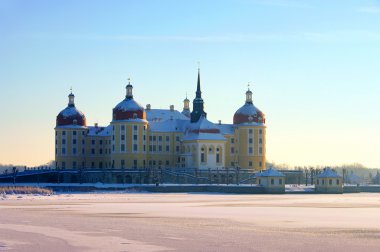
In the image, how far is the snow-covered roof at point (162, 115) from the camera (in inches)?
6201

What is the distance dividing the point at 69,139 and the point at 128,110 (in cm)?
1463

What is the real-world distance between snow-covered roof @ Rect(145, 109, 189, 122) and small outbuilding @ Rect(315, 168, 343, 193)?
39272 mm

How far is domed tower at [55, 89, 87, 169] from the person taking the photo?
152 metres

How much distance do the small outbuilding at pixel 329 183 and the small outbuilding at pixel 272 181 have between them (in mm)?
7247

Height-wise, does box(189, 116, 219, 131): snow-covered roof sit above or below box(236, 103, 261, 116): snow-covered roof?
below

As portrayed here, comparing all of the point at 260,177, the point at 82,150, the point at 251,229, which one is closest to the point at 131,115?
the point at 82,150

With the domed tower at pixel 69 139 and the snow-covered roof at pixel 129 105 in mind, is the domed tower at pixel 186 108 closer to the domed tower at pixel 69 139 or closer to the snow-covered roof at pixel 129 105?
the snow-covered roof at pixel 129 105

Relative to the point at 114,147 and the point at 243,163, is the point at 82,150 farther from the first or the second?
the point at 243,163

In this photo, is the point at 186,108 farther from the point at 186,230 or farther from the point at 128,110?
the point at 186,230

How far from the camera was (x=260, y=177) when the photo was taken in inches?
4870

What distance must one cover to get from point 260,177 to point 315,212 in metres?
62.0

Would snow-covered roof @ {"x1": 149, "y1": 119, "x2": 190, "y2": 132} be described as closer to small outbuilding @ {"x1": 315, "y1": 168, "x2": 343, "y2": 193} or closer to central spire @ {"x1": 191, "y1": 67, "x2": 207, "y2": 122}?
central spire @ {"x1": 191, "y1": 67, "x2": 207, "y2": 122}

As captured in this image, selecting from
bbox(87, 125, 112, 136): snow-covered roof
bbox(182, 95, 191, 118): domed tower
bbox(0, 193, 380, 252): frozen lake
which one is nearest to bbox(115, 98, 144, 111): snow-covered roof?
bbox(87, 125, 112, 136): snow-covered roof

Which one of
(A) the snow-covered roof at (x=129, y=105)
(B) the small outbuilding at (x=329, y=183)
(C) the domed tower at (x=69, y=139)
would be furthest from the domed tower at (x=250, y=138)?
(C) the domed tower at (x=69, y=139)
